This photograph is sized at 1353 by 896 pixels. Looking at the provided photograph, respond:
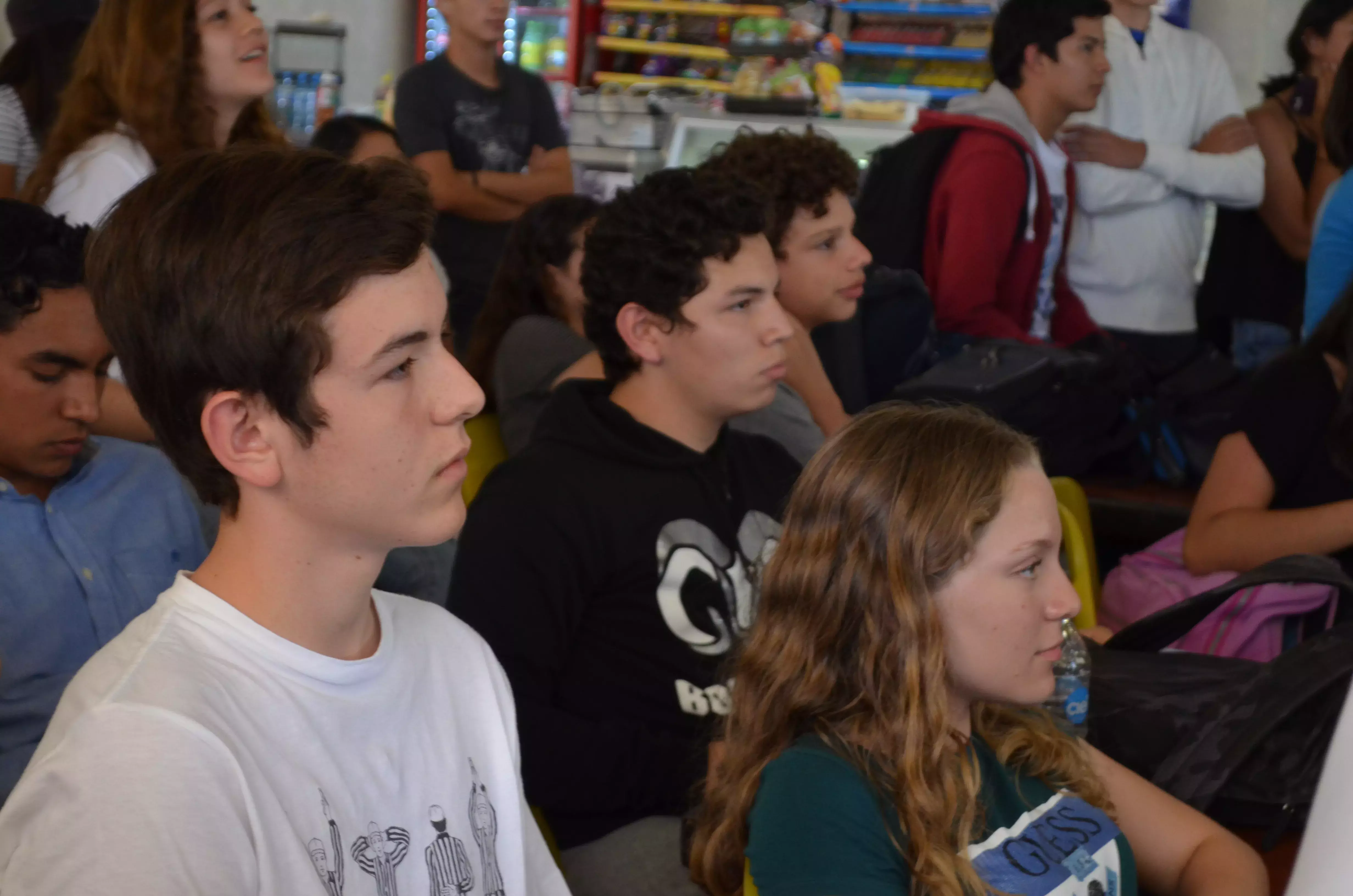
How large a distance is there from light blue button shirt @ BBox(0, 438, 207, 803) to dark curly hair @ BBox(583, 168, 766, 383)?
70cm

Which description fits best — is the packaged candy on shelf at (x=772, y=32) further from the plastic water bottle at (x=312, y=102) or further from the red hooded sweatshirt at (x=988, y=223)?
the plastic water bottle at (x=312, y=102)

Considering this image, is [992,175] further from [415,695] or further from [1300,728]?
Answer: [415,695]

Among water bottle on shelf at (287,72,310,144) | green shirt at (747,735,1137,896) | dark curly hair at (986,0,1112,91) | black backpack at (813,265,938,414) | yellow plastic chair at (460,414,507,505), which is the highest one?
dark curly hair at (986,0,1112,91)

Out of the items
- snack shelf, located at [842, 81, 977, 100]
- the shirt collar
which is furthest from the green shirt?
snack shelf, located at [842, 81, 977, 100]

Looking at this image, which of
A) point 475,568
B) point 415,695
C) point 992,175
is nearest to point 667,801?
point 475,568

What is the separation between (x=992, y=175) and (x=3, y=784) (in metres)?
2.57

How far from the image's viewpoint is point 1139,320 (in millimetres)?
3662

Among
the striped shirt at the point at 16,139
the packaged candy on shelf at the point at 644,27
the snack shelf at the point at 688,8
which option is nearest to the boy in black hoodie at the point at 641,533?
the striped shirt at the point at 16,139

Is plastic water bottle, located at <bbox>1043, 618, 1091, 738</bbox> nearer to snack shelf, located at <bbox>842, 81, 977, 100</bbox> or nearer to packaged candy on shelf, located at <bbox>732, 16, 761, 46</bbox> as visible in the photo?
packaged candy on shelf, located at <bbox>732, 16, 761, 46</bbox>

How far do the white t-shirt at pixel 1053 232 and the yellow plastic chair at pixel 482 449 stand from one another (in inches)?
59.8

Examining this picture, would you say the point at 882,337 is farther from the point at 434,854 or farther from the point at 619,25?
the point at 619,25

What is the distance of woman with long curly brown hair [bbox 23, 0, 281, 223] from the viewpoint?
2.25 m

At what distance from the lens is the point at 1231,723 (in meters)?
1.59

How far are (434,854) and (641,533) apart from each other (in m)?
0.77
